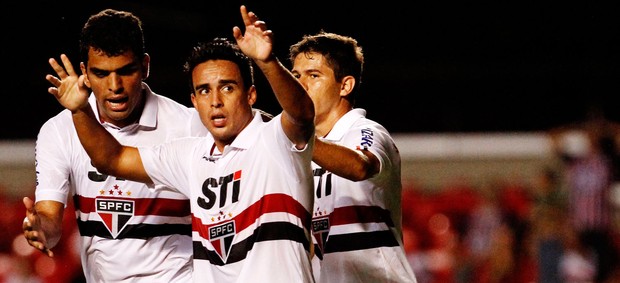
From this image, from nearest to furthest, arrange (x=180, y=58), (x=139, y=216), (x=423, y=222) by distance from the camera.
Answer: (x=139, y=216) < (x=423, y=222) < (x=180, y=58)

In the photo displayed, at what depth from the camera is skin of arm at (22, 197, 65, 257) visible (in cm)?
461

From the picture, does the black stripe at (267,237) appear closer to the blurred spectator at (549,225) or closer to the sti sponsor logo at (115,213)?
the sti sponsor logo at (115,213)

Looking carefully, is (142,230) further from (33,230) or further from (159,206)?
(33,230)

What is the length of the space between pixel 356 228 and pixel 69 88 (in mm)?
1433

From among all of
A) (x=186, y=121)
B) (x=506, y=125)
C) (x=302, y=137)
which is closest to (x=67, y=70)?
(x=186, y=121)

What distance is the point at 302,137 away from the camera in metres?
4.06

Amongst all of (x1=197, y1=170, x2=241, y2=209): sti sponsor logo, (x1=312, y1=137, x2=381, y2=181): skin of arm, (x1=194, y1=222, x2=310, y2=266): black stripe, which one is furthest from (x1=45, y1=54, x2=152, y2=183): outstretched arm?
(x1=312, y1=137, x2=381, y2=181): skin of arm

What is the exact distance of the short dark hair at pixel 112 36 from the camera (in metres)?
4.81

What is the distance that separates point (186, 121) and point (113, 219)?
0.55 metres

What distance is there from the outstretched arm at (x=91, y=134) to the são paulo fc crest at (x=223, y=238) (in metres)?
0.55

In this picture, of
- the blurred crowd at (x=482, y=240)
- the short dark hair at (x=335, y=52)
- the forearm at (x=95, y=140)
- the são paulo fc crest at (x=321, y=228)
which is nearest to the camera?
the forearm at (x=95, y=140)

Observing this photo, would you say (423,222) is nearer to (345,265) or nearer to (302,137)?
(345,265)

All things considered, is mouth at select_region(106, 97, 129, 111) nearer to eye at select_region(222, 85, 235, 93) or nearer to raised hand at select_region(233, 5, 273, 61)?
eye at select_region(222, 85, 235, 93)

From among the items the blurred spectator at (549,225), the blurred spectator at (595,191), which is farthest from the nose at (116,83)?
the blurred spectator at (595,191)
